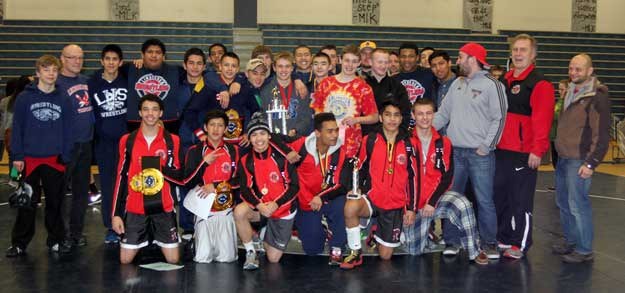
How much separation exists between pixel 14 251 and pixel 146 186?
1279 mm

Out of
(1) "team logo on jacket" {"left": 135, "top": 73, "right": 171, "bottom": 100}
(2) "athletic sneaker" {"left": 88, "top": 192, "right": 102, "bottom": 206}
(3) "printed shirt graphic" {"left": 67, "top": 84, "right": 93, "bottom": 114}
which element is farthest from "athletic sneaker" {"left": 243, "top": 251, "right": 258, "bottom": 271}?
(2) "athletic sneaker" {"left": 88, "top": 192, "right": 102, "bottom": 206}

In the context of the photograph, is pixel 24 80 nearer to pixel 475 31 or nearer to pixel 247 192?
pixel 247 192

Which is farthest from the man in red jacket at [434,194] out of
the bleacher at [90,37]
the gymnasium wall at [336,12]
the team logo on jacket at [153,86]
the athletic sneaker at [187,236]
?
the gymnasium wall at [336,12]

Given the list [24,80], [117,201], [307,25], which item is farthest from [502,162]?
[307,25]

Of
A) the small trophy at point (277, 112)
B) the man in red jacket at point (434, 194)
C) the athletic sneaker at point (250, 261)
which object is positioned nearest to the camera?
the athletic sneaker at point (250, 261)

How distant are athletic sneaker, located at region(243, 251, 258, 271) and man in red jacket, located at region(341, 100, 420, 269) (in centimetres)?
92

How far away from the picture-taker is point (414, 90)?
6445 mm

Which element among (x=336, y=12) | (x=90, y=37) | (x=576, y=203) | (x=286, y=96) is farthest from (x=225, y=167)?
(x=336, y=12)

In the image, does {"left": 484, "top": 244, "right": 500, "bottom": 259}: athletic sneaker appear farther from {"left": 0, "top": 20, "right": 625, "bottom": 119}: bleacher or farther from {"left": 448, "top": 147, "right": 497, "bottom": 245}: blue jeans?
{"left": 0, "top": 20, "right": 625, "bottom": 119}: bleacher

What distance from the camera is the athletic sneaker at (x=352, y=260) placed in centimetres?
503

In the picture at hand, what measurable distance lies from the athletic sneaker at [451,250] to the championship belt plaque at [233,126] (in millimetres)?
2108

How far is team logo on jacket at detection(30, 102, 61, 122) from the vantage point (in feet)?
17.4

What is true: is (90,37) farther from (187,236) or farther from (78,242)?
(187,236)

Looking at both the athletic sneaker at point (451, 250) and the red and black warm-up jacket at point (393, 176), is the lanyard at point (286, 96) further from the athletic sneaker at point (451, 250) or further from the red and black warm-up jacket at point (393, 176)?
the athletic sneaker at point (451, 250)
